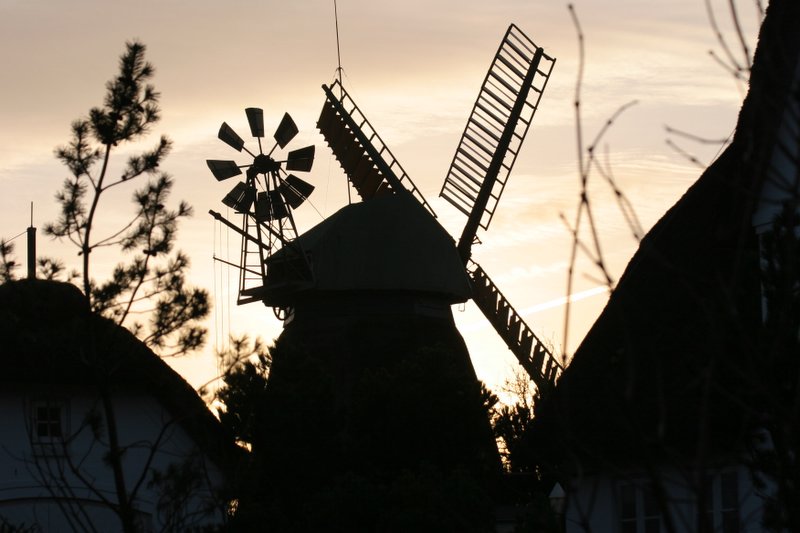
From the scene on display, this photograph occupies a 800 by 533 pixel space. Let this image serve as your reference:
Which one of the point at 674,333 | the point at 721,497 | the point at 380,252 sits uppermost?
the point at 380,252

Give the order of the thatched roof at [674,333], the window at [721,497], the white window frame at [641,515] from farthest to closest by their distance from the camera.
→ 1. the white window frame at [641,515]
2. the window at [721,497]
3. the thatched roof at [674,333]

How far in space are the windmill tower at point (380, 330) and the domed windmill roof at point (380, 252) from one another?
28mm

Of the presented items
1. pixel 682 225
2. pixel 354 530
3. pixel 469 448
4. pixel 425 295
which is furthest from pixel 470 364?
pixel 682 225

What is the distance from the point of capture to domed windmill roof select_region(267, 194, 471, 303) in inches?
1146

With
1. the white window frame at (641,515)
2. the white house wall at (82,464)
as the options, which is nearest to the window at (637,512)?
the white window frame at (641,515)

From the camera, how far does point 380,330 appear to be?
94.9ft

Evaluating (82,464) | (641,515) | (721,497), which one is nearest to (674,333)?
(721,497)

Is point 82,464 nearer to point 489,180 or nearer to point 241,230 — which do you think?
point 241,230

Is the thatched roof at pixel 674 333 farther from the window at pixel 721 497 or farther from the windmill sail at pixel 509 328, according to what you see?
the windmill sail at pixel 509 328

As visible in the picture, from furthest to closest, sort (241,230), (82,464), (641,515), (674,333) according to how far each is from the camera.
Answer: (241,230)
(82,464)
(641,515)
(674,333)

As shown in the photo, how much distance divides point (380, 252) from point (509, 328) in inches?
328

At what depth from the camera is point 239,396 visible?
19.4 m

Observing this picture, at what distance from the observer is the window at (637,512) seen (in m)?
12.4

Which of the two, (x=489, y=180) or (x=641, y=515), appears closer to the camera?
(x=641, y=515)
